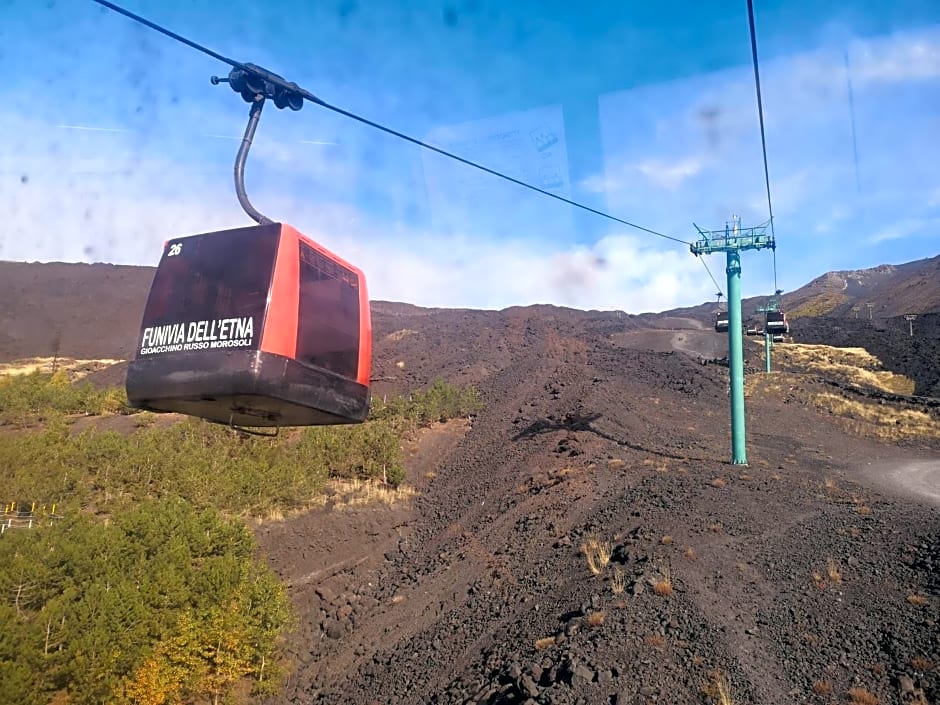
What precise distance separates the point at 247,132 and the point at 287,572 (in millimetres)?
17631

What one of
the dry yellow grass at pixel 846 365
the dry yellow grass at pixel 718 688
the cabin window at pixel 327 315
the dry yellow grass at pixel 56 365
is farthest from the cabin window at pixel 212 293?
the dry yellow grass at pixel 56 365

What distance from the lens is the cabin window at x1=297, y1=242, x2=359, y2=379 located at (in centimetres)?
654

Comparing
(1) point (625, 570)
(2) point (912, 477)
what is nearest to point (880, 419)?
(2) point (912, 477)

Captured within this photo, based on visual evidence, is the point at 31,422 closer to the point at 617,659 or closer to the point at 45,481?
the point at 45,481

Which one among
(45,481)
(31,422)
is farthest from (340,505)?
(31,422)

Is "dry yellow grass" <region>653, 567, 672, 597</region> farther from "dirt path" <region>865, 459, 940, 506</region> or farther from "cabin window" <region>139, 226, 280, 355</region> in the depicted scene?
"dirt path" <region>865, 459, 940, 506</region>

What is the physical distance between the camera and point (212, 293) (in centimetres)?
622

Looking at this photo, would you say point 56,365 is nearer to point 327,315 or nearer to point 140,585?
point 140,585

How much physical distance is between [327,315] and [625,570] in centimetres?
833

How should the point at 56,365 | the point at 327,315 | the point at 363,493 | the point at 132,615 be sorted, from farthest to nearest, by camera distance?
the point at 56,365, the point at 363,493, the point at 132,615, the point at 327,315

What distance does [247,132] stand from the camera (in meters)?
5.60

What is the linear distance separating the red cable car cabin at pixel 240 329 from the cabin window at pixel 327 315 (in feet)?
0.05

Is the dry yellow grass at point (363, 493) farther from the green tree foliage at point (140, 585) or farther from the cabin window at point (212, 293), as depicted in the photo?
the cabin window at point (212, 293)

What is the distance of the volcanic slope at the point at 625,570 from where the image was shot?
852 cm
